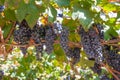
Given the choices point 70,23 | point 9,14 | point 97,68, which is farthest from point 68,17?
point 97,68

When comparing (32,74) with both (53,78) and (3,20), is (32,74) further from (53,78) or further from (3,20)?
(3,20)

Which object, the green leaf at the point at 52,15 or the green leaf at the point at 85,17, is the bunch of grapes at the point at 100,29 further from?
the green leaf at the point at 52,15

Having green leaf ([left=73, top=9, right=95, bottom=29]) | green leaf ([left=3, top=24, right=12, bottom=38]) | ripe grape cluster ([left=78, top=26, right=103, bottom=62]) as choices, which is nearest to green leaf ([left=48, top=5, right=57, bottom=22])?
green leaf ([left=73, top=9, right=95, bottom=29])

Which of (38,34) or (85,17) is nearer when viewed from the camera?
(85,17)

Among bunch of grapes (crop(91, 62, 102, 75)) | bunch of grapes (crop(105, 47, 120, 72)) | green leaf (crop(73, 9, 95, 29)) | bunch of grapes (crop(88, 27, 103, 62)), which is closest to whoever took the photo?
green leaf (crop(73, 9, 95, 29))

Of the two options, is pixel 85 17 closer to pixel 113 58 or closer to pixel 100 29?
pixel 100 29

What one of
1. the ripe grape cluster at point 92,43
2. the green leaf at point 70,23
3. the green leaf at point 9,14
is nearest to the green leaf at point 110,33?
the ripe grape cluster at point 92,43

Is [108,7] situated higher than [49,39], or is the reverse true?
[108,7]

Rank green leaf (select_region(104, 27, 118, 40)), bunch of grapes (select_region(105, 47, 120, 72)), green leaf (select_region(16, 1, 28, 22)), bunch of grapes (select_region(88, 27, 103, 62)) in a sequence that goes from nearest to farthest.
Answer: green leaf (select_region(16, 1, 28, 22)) → bunch of grapes (select_region(88, 27, 103, 62)) → green leaf (select_region(104, 27, 118, 40)) → bunch of grapes (select_region(105, 47, 120, 72))

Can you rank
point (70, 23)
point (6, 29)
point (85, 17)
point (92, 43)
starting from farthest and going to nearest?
point (6, 29)
point (70, 23)
point (92, 43)
point (85, 17)

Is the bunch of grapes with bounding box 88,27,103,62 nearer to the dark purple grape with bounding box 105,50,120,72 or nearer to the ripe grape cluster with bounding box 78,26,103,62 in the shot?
the ripe grape cluster with bounding box 78,26,103,62

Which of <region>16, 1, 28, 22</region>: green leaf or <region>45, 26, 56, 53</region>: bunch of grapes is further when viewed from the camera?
<region>45, 26, 56, 53</region>: bunch of grapes

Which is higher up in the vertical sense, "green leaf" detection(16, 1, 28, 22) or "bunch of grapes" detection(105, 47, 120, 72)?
"green leaf" detection(16, 1, 28, 22)

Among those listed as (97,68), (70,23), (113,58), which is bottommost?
(97,68)
